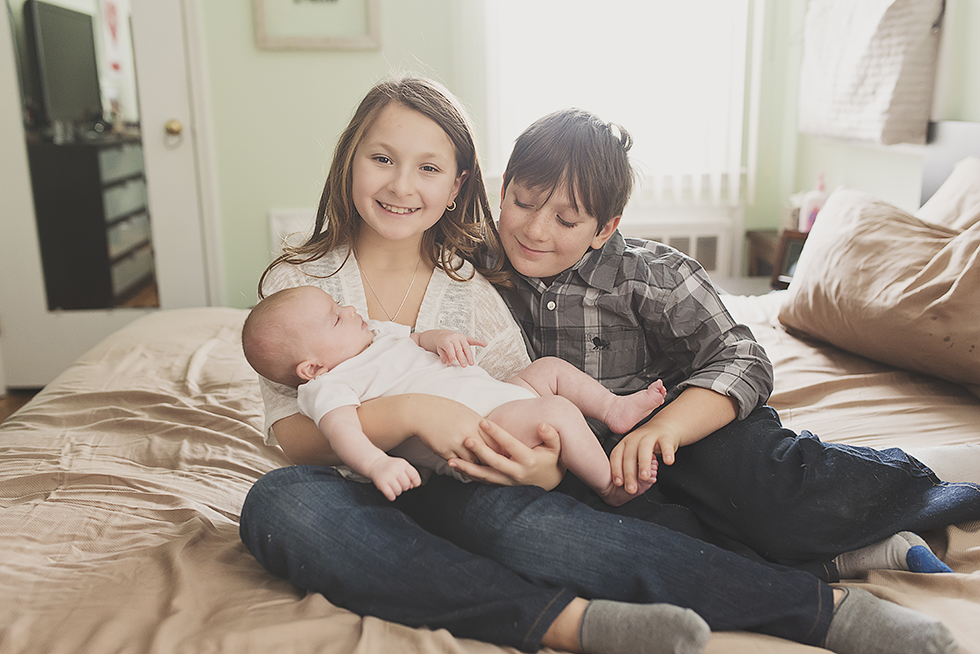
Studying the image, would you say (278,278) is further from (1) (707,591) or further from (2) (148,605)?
(1) (707,591)

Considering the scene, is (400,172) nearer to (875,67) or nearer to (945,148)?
(945,148)

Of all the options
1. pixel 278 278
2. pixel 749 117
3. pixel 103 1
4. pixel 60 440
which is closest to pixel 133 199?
pixel 103 1

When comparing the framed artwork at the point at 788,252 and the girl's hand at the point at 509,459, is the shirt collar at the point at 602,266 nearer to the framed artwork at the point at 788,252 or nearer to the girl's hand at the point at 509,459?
the girl's hand at the point at 509,459

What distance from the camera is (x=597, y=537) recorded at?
899 mm

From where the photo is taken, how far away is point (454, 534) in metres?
0.99

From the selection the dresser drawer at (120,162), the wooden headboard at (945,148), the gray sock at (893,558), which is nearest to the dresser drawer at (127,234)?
the dresser drawer at (120,162)

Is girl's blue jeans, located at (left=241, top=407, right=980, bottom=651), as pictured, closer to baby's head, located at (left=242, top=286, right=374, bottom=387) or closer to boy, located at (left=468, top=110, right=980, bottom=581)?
boy, located at (left=468, top=110, right=980, bottom=581)

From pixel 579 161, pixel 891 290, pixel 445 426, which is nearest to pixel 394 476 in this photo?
pixel 445 426

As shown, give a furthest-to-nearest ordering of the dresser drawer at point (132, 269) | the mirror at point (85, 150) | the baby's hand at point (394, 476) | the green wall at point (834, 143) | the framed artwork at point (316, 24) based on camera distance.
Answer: the dresser drawer at point (132, 269), the framed artwork at point (316, 24), the mirror at point (85, 150), the green wall at point (834, 143), the baby's hand at point (394, 476)

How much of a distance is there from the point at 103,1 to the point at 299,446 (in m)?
2.43

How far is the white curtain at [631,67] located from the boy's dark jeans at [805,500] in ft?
6.83

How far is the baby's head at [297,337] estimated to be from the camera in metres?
1.10

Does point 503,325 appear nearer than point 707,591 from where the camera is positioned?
No

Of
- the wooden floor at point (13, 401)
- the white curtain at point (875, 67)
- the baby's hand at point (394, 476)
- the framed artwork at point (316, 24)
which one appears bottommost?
the wooden floor at point (13, 401)
